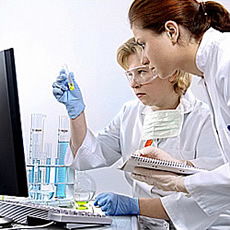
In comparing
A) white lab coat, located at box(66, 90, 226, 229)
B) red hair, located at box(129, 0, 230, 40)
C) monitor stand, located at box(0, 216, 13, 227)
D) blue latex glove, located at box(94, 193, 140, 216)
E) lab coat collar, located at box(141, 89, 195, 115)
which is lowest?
blue latex glove, located at box(94, 193, 140, 216)

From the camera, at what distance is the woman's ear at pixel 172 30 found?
1.23 m

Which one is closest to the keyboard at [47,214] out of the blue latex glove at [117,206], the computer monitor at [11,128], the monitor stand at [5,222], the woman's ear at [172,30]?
the monitor stand at [5,222]

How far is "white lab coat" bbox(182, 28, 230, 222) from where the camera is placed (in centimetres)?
115

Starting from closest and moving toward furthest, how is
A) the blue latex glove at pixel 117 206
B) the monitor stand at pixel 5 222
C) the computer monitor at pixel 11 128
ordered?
the computer monitor at pixel 11 128 < the monitor stand at pixel 5 222 < the blue latex glove at pixel 117 206

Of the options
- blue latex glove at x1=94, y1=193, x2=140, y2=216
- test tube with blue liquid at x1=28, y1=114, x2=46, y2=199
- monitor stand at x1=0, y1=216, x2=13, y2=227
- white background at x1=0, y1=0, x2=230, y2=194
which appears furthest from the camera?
white background at x1=0, y1=0, x2=230, y2=194

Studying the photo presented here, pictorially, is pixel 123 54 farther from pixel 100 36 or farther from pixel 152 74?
pixel 100 36

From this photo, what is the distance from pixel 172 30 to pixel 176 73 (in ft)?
1.82

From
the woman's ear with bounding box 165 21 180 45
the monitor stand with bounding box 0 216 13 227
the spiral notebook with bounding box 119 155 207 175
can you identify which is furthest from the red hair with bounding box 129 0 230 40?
the monitor stand with bounding box 0 216 13 227

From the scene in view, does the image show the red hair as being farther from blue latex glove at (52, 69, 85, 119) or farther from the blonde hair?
blue latex glove at (52, 69, 85, 119)

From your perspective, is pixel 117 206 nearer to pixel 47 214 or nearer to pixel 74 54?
pixel 47 214

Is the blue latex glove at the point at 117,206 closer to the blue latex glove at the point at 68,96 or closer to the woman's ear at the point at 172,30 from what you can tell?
the blue latex glove at the point at 68,96

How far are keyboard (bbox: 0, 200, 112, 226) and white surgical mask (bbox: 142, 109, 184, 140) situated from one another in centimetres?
65

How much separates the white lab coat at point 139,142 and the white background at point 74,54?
1.07ft

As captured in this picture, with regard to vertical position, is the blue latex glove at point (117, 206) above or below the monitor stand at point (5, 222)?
below
